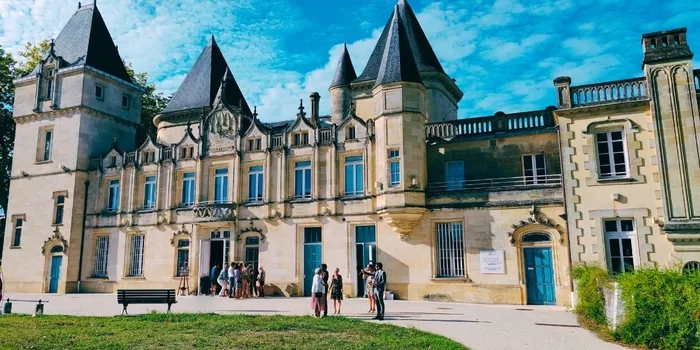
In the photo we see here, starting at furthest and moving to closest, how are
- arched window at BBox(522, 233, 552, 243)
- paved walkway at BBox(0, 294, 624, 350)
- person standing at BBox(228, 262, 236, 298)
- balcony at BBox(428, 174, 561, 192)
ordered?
1. person standing at BBox(228, 262, 236, 298)
2. balcony at BBox(428, 174, 561, 192)
3. arched window at BBox(522, 233, 552, 243)
4. paved walkway at BBox(0, 294, 624, 350)

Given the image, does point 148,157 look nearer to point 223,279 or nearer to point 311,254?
point 223,279

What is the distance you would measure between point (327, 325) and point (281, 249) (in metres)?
11.9

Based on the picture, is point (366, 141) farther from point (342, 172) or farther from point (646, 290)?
point (646, 290)

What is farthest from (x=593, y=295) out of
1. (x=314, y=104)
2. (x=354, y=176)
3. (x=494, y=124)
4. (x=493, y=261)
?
(x=314, y=104)

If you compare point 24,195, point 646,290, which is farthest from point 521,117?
point 24,195

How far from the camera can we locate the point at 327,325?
12.1 m

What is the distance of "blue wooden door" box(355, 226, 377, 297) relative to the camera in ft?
72.9

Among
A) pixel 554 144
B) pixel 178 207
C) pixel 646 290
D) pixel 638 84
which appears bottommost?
pixel 646 290

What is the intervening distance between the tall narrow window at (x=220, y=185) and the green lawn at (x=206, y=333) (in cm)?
1198

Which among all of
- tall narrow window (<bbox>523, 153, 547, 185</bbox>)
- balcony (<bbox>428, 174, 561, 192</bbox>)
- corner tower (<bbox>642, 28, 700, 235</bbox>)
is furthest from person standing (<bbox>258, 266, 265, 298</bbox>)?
corner tower (<bbox>642, 28, 700, 235</bbox>)

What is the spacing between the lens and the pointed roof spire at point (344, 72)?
2836 cm

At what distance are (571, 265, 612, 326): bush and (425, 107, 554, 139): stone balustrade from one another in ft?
27.0

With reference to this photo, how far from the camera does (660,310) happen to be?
31.2 feet

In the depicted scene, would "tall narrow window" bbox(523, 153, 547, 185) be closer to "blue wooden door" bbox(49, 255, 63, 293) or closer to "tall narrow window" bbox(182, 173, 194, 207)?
"tall narrow window" bbox(182, 173, 194, 207)
